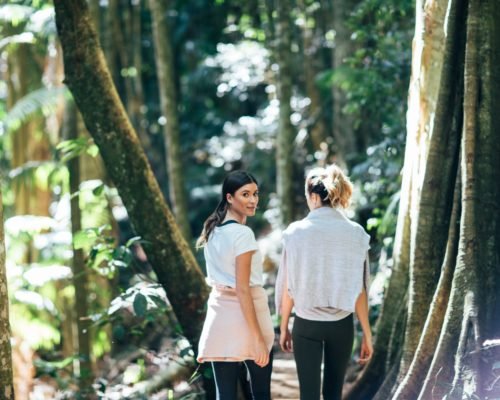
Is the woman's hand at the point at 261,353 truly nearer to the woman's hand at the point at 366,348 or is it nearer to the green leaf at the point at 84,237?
the woman's hand at the point at 366,348

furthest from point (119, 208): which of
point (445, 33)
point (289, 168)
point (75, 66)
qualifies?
point (445, 33)

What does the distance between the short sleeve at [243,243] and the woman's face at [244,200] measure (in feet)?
0.64

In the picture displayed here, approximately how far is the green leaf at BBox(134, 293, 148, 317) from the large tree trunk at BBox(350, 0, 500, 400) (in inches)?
79.3

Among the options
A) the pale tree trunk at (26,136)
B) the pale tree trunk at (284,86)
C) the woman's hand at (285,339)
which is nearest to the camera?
the woman's hand at (285,339)

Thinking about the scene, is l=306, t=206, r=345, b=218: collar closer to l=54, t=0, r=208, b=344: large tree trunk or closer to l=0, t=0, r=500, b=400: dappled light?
l=0, t=0, r=500, b=400: dappled light

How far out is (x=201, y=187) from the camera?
2025cm

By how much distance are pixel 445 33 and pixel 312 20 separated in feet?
40.2

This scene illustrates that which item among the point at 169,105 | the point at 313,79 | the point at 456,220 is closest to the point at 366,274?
the point at 456,220

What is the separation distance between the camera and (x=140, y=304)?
6.71 meters

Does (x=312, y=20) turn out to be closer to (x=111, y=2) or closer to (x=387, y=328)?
(x=111, y=2)

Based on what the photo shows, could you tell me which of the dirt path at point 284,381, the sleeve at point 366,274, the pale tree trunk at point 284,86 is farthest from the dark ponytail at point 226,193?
the pale tree trunk at point 284,86

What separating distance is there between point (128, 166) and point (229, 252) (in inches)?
101

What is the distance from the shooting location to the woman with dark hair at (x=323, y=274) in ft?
16.5

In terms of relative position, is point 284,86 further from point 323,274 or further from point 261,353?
point 261,353
